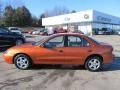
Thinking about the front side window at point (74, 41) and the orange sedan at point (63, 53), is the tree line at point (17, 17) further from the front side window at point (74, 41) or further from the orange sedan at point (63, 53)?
the front side window at point (74, 41)

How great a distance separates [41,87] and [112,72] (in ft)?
11.5

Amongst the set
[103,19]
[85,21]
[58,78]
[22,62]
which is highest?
[103,19]

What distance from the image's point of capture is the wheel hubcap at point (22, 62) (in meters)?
10.4

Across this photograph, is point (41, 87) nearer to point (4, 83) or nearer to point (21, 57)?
point (4, 83)

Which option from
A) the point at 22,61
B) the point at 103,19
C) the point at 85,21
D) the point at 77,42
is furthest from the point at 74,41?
the point at 103,19

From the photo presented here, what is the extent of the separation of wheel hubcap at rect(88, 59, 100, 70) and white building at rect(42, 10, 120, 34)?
153 feet

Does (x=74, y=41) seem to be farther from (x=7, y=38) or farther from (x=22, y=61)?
(x=7, y=38)

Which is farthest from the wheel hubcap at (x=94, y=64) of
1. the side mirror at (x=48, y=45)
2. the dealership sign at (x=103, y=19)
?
the dealership sign at (x=103, y=19)

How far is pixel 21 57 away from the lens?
10.5 meters

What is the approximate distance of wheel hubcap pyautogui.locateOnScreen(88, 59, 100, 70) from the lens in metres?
10.4

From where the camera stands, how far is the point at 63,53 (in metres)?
10.4

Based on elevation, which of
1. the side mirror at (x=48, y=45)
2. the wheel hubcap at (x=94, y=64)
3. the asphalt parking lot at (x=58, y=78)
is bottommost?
the asphalt parking lot at (x=58, y=78)

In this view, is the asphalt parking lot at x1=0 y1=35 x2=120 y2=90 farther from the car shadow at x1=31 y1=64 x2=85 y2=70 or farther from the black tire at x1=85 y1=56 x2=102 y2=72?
the black tire at x1=85 y1=56 x2=102 y2=72

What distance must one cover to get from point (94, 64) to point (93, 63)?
2.1 inches
